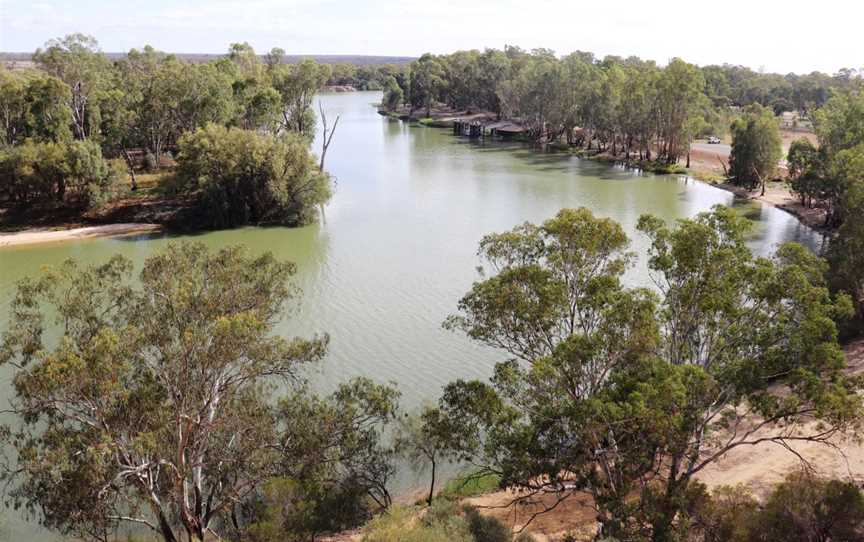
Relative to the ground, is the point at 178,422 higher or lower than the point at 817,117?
lower

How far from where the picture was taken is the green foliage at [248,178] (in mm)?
39156

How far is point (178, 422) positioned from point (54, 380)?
2.27 metres

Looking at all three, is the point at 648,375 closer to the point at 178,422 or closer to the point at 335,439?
the point at 335,439

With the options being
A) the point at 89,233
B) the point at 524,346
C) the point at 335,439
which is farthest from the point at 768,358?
the point at 89,233

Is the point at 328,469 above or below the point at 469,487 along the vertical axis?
above

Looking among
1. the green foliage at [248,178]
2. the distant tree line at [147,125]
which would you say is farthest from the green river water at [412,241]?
the distant tree line at [147,125]

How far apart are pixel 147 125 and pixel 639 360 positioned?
44340mm

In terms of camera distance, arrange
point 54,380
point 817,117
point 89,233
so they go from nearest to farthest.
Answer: point 54,380
point 89,233
point 817,117

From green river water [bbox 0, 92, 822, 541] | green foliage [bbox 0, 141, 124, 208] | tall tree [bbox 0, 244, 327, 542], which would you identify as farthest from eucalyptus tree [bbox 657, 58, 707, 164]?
tall tree [bbox 0, 244, 327, 542]

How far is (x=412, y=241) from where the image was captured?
36250 millimetres

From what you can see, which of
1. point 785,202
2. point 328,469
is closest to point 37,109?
point 328,469

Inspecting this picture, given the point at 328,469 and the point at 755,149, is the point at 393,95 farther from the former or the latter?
the point at 328,469

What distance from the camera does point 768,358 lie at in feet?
37.6

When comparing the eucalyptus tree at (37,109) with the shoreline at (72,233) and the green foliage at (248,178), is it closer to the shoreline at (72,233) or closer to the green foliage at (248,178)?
the shoreline at (72,233)
